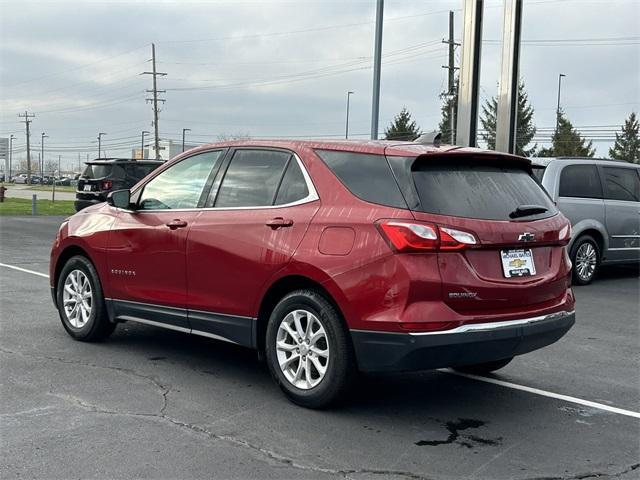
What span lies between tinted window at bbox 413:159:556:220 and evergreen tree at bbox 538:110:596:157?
5830 cm

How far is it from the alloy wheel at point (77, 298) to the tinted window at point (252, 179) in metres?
1.85

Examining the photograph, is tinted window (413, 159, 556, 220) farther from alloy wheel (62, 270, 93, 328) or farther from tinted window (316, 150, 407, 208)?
alloy wheel (62, 270, 93, 328)

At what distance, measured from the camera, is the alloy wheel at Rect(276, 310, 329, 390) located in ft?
14.9

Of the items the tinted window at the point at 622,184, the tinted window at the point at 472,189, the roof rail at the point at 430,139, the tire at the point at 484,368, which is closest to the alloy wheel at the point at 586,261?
the tinted window at the point at 622,184

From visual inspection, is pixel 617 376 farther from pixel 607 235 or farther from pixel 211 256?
pixel 607 235

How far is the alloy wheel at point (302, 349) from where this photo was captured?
454 cm

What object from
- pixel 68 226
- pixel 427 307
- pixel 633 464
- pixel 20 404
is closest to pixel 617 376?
Result: pixel 633 464

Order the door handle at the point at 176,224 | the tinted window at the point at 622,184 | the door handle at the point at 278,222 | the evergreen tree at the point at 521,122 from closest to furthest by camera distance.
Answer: the door handle at the point at 278,222 < the door handle at the point at 176,224 < the tinted window at the point at 622,184 < the evergreen tree at the point at 521,122

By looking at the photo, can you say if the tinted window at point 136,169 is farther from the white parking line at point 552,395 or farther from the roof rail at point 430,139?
the roof rail at point 430,139

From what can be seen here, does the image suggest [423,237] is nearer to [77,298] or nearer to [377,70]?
[77,298]

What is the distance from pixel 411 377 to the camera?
557 cm

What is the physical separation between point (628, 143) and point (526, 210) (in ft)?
252

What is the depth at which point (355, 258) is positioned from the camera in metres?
4.32

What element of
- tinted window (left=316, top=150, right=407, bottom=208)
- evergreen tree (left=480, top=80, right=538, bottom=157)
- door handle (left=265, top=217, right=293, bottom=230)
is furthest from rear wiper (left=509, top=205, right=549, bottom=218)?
evergreen tree (left=480, top=80, right=538, bottom=157)
